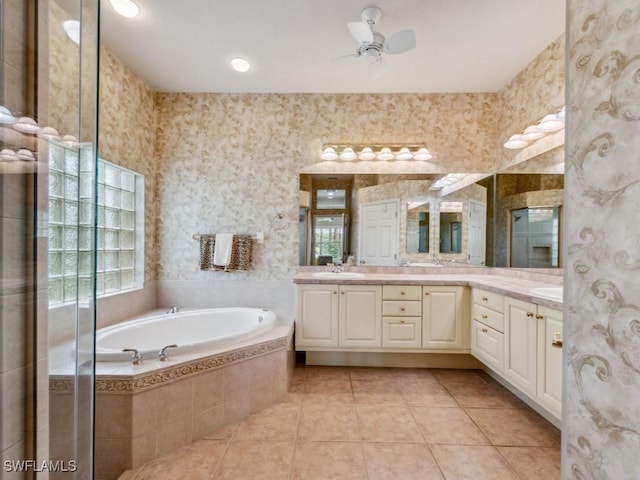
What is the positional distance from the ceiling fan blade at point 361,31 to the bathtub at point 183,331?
2.20m

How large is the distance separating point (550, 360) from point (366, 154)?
2279mm

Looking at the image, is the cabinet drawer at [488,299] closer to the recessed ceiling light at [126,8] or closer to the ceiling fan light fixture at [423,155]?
the ceiling fan light fixture at [423,155]

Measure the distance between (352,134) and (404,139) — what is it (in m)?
0.55

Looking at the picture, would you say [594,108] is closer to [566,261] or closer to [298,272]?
[566,261]

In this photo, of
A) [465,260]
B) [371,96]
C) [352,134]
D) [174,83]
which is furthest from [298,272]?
[174,83]

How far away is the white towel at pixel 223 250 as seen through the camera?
9.86 feet

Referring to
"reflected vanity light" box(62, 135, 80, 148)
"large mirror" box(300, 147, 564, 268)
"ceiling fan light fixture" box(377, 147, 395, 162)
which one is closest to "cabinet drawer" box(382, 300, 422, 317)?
"large mirror" box(300, 147, 564, 268)

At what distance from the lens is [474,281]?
2.56 metres

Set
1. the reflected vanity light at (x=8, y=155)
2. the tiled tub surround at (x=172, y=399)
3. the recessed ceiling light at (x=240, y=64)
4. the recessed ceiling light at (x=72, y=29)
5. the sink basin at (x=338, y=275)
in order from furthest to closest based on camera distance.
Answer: the sink basin at (x=338, y=275)
the recessed ceiling light at (x=240, y=64)
the tiled tub surround at (x=172, y=399)
the recessed ceiling light at (x=72, y=29)
the reflected vanity light at (x=8, y=155)

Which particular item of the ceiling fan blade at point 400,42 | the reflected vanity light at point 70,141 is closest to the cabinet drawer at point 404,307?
the ceiling fan blade at point 400,42

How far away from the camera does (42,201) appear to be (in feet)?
2.57

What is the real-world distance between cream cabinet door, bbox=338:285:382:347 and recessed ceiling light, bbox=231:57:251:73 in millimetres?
2147

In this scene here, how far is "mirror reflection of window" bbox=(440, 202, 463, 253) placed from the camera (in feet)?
10.2

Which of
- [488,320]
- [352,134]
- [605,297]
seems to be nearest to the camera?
[605,297]
